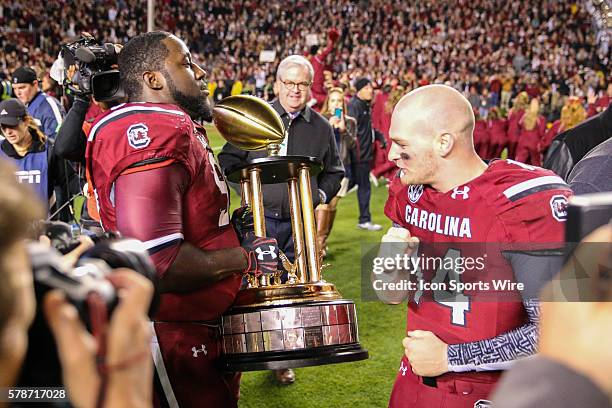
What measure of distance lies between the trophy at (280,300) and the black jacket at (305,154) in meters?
1.95

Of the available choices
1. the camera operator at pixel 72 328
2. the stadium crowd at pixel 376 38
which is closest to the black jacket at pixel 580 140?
the camera operator at pixel 72 328

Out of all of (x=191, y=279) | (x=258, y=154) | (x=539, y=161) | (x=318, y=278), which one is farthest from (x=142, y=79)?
(x=539, y=161)

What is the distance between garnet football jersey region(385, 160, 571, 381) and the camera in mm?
2150

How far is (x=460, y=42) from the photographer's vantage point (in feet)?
103

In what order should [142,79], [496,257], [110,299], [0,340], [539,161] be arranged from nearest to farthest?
[0,340] < [110,299] < [496,257] < [142,79] < [539,161]

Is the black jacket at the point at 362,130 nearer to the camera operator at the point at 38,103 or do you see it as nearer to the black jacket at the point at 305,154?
the camera operator at the point at 38,103

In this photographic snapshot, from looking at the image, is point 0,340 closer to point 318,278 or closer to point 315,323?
point 315,323

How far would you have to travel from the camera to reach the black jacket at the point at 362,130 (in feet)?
33.4

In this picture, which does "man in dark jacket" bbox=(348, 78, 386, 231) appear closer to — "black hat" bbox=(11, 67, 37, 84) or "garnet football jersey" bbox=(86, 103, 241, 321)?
"black hat" bbox=(11, 67, 37, 84)

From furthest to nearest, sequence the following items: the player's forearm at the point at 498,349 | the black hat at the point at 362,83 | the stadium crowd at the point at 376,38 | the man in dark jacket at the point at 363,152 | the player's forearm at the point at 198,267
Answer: the stadium crowd at the point at 376,38 → the black hat at the point at 362,83 → the man in dark jacket at the point at 363,152 → the player's forearm at the point at 198,267 → the player's forearm at the point at 498,349

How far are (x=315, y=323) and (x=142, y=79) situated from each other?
1044 mm

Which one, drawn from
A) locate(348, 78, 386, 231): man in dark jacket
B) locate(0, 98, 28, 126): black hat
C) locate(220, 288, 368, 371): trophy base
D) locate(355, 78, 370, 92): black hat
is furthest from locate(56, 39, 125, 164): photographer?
locate(355, 78, 370, 92): black hat

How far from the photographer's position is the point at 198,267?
8.13 ft

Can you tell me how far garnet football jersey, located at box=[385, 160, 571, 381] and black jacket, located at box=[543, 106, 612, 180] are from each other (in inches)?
49.6
